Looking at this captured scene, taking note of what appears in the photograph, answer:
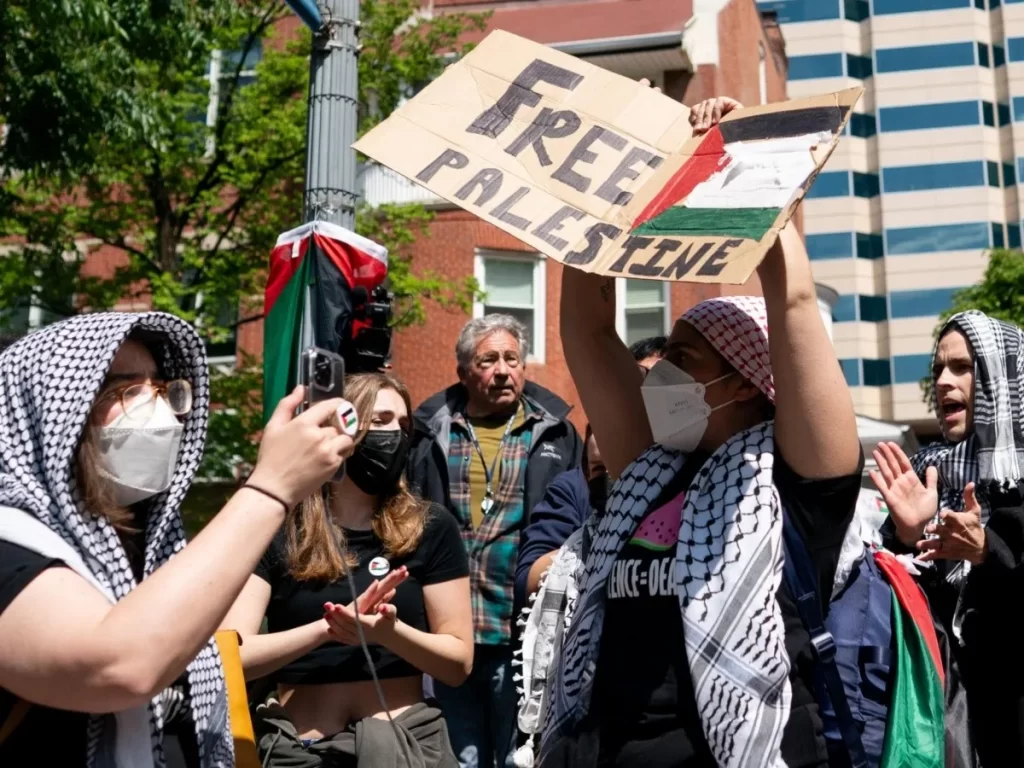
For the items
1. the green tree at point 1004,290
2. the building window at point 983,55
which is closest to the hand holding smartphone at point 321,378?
the green tree at point 1004,290

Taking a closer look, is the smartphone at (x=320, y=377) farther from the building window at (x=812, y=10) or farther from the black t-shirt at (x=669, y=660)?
the building window at (x=812, y=10)

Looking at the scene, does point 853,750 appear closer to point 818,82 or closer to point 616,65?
point 616,65

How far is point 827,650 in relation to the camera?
3.01 m

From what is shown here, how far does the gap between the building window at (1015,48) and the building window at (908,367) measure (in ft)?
47.4

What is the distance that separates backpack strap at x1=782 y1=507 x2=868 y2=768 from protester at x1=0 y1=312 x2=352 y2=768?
1.06 m

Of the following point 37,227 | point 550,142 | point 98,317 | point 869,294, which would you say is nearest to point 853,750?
point 550,142

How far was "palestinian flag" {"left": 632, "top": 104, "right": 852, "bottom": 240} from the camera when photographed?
2803 mm

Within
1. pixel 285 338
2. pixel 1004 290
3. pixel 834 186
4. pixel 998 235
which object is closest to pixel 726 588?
pixel 285 338

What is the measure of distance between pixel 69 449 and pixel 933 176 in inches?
2469

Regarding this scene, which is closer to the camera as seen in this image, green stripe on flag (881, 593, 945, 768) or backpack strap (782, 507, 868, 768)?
backpack strap (782, 507, 868, 768)

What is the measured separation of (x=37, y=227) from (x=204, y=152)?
7.87 ft

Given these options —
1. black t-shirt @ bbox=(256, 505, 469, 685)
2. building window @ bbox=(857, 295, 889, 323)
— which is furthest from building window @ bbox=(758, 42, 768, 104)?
building window @ bbox=(857, 295, 889, 323)

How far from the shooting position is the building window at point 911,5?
206ft

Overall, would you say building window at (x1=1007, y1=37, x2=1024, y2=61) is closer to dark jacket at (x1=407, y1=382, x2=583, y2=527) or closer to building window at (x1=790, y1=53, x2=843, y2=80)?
building window at (x1=790, y1=53, x2=843, y2=80)
